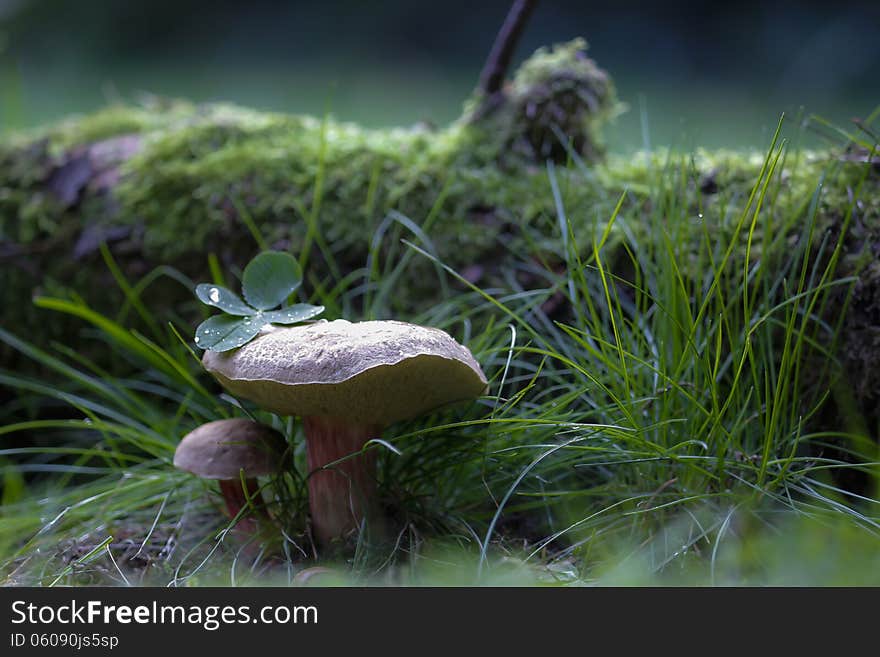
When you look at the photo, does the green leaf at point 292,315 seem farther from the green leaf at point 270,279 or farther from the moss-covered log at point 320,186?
the moss-covered log at point 320,186

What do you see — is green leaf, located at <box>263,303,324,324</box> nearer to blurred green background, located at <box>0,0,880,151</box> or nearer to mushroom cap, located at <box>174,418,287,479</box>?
mushroom cap, located at <box>174,418,287,479</box>

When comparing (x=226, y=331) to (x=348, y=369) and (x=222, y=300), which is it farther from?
(x=348, y=369)

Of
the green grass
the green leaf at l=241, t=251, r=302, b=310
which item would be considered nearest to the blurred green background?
the green grass

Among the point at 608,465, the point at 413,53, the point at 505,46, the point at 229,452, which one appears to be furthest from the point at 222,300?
the point at 413,53

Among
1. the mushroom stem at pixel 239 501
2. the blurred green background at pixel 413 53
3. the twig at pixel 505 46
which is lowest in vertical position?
the mushroom stem at pixel 239 501

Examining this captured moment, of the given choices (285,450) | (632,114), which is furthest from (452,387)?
(632,114)

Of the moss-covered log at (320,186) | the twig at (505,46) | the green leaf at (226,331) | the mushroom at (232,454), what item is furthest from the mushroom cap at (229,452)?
the twig at (505,46)
